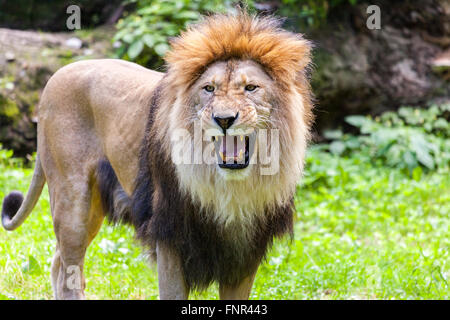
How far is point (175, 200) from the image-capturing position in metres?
3.22

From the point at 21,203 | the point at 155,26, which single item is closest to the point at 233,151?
the point at 21,203

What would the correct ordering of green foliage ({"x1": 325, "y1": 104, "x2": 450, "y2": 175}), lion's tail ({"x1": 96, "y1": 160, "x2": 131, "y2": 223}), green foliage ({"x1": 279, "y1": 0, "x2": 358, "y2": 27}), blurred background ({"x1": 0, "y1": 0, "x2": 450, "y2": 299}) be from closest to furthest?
lion's tail ({"x1": 96, "y1": 160, "x2": 131, "y2": 223}), blurred background ({"x1": 0, "y1": 0, "x2": 450, "y2": 299}), green foliage ({"x1": 325, "y1": 104, "x2": 450, "y2": 175}), green foliage ({"x1": 279, "y1": 0, "x2": 358, "y2": 27})

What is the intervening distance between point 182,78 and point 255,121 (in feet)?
1.46

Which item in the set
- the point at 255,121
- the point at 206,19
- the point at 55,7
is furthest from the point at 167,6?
the point at 255,121

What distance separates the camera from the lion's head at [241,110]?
2.93m

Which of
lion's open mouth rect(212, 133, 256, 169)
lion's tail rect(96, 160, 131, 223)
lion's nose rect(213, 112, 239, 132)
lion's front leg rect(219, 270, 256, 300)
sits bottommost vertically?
lion's front leg rect(219, 270, 256, 300)

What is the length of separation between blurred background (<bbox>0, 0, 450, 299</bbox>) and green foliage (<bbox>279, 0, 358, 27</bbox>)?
15 mm

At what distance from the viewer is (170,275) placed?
3.32m

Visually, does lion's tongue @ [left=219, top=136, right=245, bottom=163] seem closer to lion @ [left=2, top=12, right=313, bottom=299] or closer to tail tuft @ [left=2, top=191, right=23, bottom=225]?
lion @ [left=2, top=12, right=313, bottom=299]

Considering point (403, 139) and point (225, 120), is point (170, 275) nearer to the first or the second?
point (225, 120)

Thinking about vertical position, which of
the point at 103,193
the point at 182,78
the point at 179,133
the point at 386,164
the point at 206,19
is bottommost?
the point at 386,164

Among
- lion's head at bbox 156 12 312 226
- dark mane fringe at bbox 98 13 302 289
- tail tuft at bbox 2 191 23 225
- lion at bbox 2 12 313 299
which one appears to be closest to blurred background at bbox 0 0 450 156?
tail tuft at bbox 2 191 23 225

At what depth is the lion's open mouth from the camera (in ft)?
9.55
